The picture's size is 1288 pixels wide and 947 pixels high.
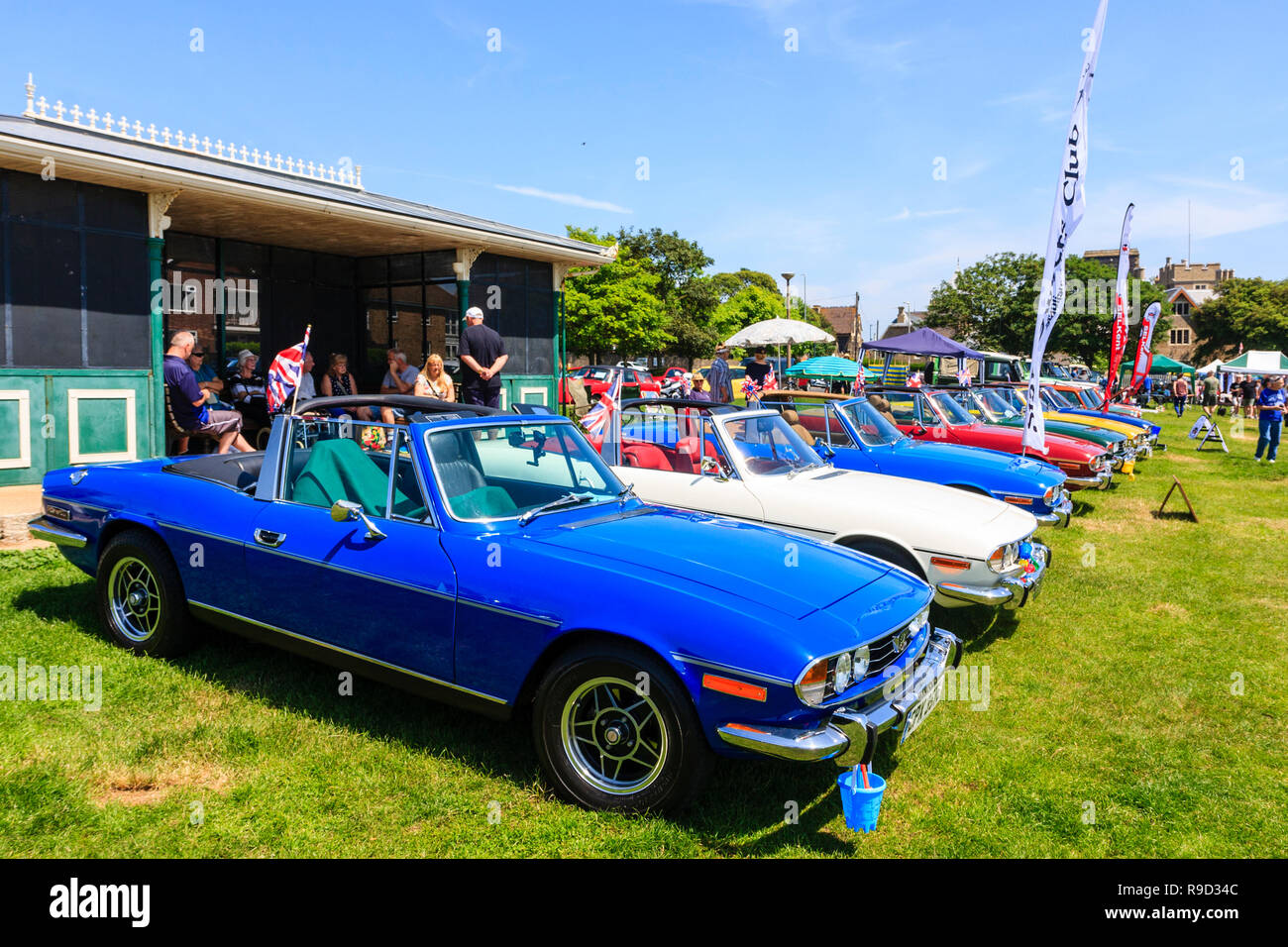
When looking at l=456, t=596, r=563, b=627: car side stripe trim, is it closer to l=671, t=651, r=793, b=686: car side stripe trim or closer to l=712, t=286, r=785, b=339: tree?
l=671, t=651, r=793, b=686: car side stripe trim

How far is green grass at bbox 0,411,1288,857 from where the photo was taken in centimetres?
339

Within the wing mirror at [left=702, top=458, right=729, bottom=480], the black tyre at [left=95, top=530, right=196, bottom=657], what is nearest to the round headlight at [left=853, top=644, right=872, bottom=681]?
the wing mirror at [left=702, top=458, right=729, bottom=480]

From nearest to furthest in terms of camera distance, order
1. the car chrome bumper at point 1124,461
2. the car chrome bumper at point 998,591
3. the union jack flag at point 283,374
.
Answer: the car chrome bumper at point 998,591, the union jack flag at point 283,374, the car chrome bumper at point 1124,461

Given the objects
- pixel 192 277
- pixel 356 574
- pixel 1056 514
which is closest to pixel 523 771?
pixel 356 574

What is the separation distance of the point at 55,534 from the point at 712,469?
14.4ft

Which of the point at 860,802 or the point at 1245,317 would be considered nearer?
the point at 860,802

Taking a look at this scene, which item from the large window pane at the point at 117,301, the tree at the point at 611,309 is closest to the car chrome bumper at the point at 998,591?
the large window pane at the point at 117,301

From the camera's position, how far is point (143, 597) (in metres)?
5.04

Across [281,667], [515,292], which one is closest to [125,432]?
[281,667]

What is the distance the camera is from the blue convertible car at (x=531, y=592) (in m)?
3.31

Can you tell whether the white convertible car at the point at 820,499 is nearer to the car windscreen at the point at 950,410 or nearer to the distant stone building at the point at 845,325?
the car windscreen at the point at 950,410

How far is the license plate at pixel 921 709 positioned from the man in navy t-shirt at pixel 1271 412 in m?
18.7

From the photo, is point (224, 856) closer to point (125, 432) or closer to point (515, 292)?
point (125, 432)

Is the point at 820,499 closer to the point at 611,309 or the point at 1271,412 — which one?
the point at 1271,412
